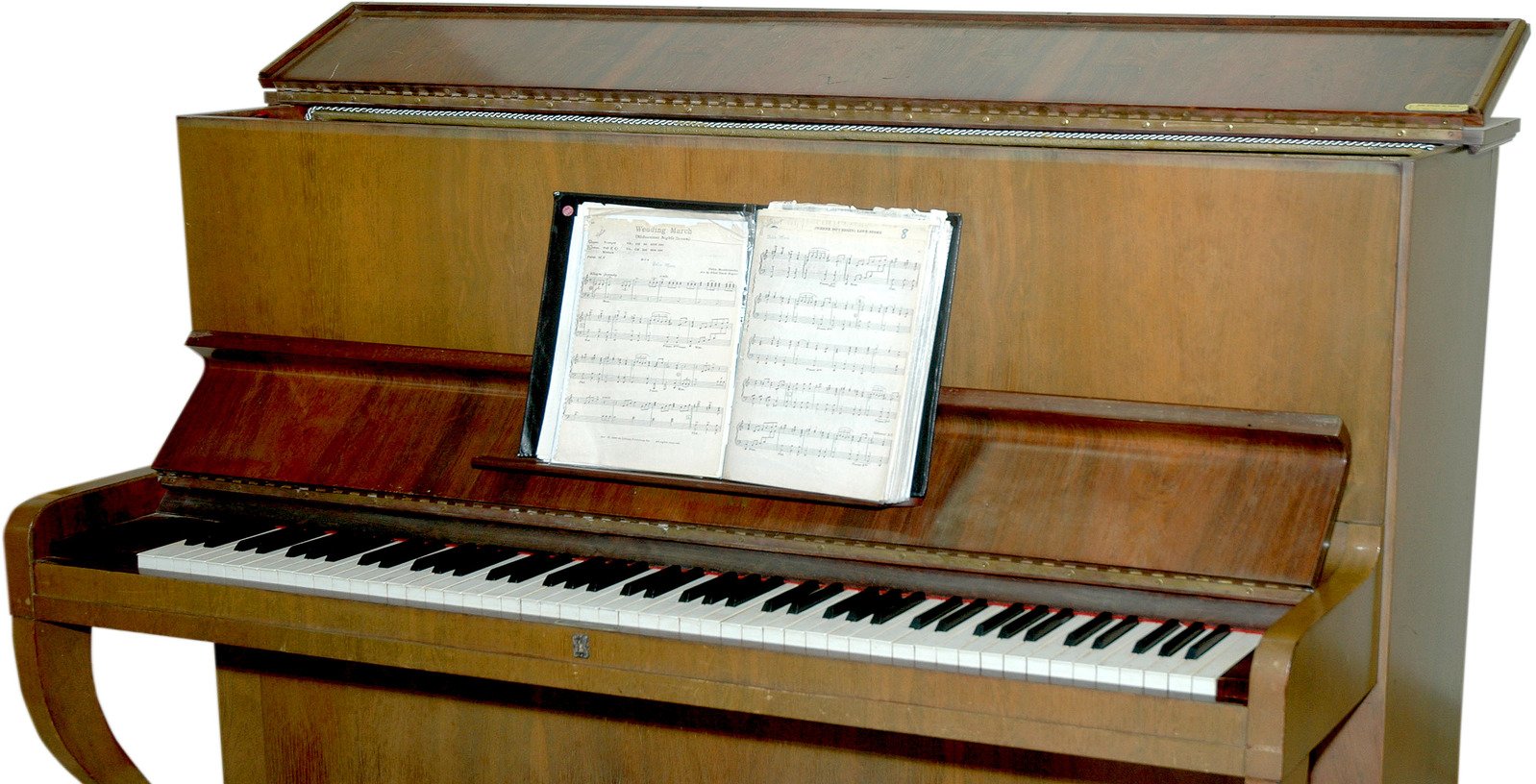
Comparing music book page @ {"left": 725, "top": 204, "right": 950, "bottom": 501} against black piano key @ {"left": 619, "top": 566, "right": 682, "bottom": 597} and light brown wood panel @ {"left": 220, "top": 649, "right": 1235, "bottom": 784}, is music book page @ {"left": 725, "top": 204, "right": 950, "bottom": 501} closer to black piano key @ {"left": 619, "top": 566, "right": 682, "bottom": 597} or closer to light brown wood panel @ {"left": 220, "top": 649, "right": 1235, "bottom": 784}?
black piano key @ {"left": 619, "top": 566, "right": 682, "bottom": 597}

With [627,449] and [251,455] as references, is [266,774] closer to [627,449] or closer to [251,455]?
[251,455]

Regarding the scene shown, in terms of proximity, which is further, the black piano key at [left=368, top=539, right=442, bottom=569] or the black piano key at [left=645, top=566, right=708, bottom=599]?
the black piano key at [left=368, top=539, right=442, bottom=569]

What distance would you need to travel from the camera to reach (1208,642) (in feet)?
9.75

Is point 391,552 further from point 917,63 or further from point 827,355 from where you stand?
point 917,63

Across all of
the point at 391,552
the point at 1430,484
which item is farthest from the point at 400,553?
the point at 1430,484

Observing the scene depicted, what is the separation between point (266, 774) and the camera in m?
4.29

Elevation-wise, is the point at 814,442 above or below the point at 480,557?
above

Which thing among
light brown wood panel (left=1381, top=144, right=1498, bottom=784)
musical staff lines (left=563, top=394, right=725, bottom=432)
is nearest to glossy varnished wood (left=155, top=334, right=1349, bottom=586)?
musical staff lines (left=563, top=394, right=725, bottom=432)

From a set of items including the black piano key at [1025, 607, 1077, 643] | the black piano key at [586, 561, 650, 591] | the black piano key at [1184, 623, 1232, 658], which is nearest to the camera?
the black piano key at [1184, 623, 1232, 658]

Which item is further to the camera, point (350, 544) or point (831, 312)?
point (350, 544)

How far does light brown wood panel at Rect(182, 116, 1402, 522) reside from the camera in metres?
3.08

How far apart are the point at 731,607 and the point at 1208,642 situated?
0.75 metres

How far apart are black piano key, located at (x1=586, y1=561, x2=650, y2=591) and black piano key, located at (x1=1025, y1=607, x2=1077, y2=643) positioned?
2.38 ft

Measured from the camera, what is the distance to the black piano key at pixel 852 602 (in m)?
3.16
